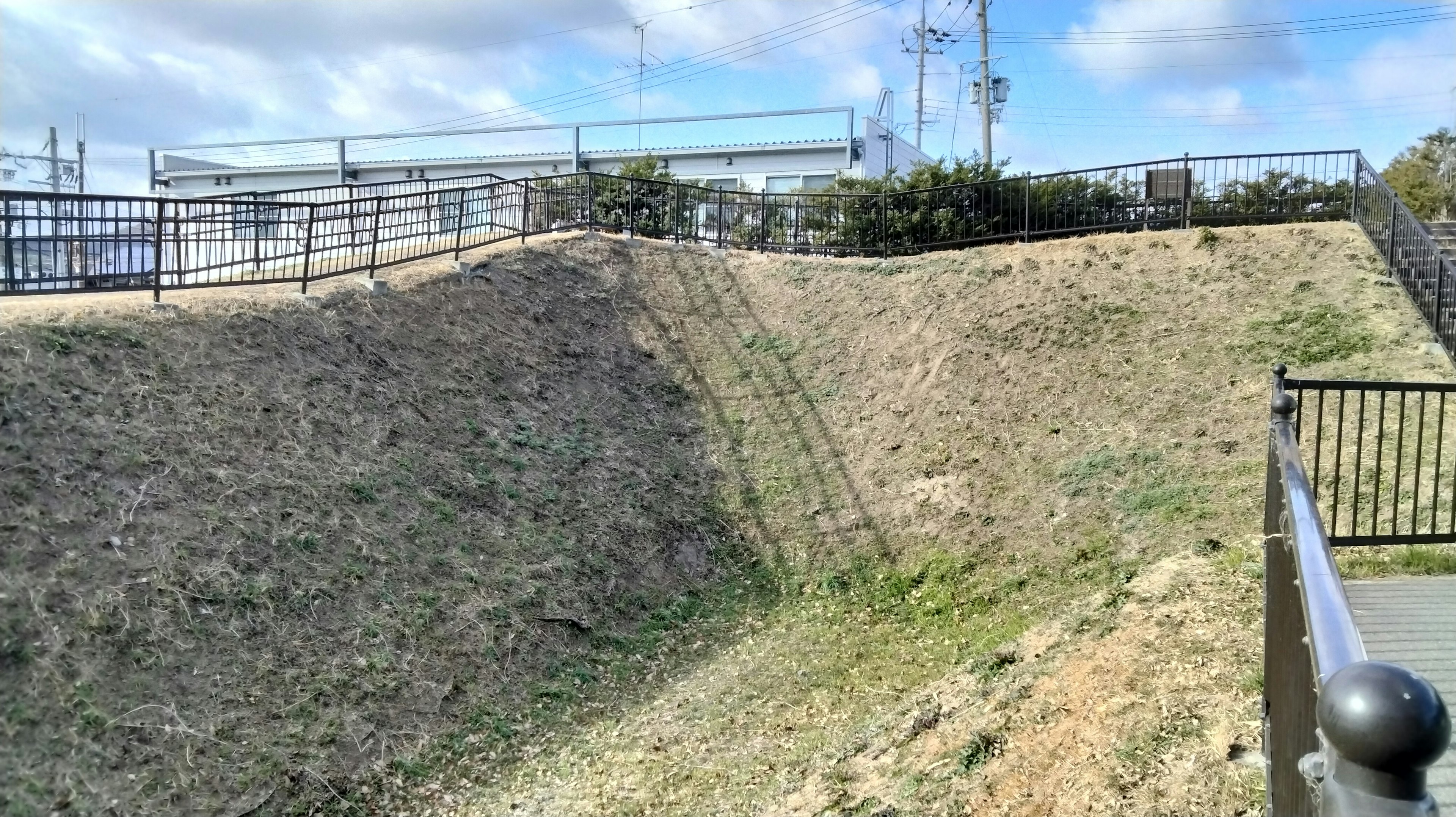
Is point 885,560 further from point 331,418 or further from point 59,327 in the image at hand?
point 59,327

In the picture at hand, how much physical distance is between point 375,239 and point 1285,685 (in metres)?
11.1

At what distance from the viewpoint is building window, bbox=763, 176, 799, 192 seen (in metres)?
28.0

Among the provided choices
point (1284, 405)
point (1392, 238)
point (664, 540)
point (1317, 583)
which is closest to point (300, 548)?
point (664, 540)

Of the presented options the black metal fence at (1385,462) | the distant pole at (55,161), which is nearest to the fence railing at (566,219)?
the black metal fence at (1385,462)

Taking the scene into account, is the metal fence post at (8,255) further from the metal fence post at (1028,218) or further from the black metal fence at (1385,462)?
the metal fence post at (1028,218)

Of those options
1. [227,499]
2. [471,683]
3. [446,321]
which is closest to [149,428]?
[227,499]

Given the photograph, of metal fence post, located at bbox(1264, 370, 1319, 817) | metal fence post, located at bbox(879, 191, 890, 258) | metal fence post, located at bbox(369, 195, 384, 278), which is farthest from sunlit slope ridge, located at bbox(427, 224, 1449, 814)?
metal fence post, located at bbox(369, 195, 384, 278)

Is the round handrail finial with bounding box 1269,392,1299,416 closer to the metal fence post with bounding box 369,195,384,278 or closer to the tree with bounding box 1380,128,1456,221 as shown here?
the metal fence post with bounding box 369,195,384,278

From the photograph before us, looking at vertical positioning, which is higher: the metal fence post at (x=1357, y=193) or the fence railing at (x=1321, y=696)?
the metal fence post at (x=1357, y=193)

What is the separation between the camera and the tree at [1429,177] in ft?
74.9

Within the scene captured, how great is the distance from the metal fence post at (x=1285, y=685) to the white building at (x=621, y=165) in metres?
19.2

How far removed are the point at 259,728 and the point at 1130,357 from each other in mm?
10279

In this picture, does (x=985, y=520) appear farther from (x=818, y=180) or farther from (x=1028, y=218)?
(x=818, y=180)

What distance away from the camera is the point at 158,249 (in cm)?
873
